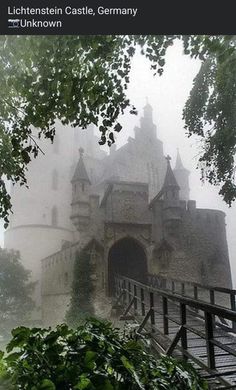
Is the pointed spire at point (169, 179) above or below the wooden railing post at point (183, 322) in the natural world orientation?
above

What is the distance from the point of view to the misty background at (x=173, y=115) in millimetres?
2848

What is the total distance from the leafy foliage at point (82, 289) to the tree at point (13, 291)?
1.54 ft

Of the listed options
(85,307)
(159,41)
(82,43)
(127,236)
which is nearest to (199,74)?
(159,41)

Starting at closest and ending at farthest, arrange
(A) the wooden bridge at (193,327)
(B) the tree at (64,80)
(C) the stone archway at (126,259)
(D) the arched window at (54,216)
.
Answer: (A) the wooden bridge at (193,327), (B) the tree at (64,80), (D) the arched window at (54,216), (C) the stone archway at (126,259)

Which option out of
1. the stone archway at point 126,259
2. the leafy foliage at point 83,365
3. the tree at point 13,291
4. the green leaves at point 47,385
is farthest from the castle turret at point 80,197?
the green leaves at point 47,385

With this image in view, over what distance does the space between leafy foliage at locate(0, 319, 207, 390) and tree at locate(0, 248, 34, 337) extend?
2046 millimetres

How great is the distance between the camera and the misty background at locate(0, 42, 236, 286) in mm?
2848

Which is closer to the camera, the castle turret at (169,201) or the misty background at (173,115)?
the misty background at (173,115)

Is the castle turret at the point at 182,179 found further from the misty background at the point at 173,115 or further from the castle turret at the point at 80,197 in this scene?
the castle turret at the point at 80,197

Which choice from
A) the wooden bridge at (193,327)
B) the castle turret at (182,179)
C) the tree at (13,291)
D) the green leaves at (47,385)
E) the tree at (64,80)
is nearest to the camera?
the green leaves at (47,385)

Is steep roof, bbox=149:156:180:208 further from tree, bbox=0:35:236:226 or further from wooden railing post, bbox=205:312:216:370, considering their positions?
wooden railing post, bbox=205:312:216:370
